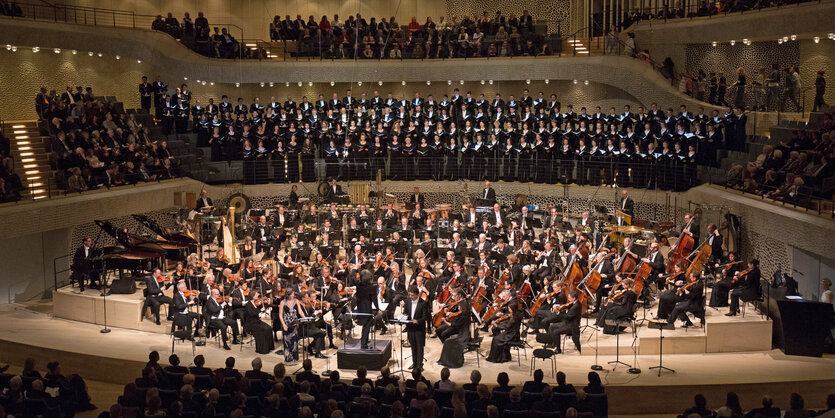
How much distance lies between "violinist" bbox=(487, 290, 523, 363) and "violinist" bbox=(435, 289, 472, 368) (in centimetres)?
54

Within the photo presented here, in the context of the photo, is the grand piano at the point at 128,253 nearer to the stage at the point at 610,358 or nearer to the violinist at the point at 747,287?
the stage at the point at 610,358

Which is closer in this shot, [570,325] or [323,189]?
[570,325]

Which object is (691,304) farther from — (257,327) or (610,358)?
(257,327)

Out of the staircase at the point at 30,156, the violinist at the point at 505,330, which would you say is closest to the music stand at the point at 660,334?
the violinist at the point at 505,330

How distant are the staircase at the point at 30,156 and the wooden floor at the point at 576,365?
14.3ft

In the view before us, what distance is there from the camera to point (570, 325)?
55.9ft

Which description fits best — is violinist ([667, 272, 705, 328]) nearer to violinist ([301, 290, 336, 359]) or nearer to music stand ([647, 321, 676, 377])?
music stand ([647, 321, 676, 377])

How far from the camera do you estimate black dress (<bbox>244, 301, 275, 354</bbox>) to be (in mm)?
17406

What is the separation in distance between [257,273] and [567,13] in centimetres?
2088

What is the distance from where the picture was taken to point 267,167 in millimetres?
28906

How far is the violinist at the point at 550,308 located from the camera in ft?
57.3

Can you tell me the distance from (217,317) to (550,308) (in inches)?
258

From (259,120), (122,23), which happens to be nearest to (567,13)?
(259,120)

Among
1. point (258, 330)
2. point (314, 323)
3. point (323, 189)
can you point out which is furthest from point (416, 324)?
point (323, 189)
